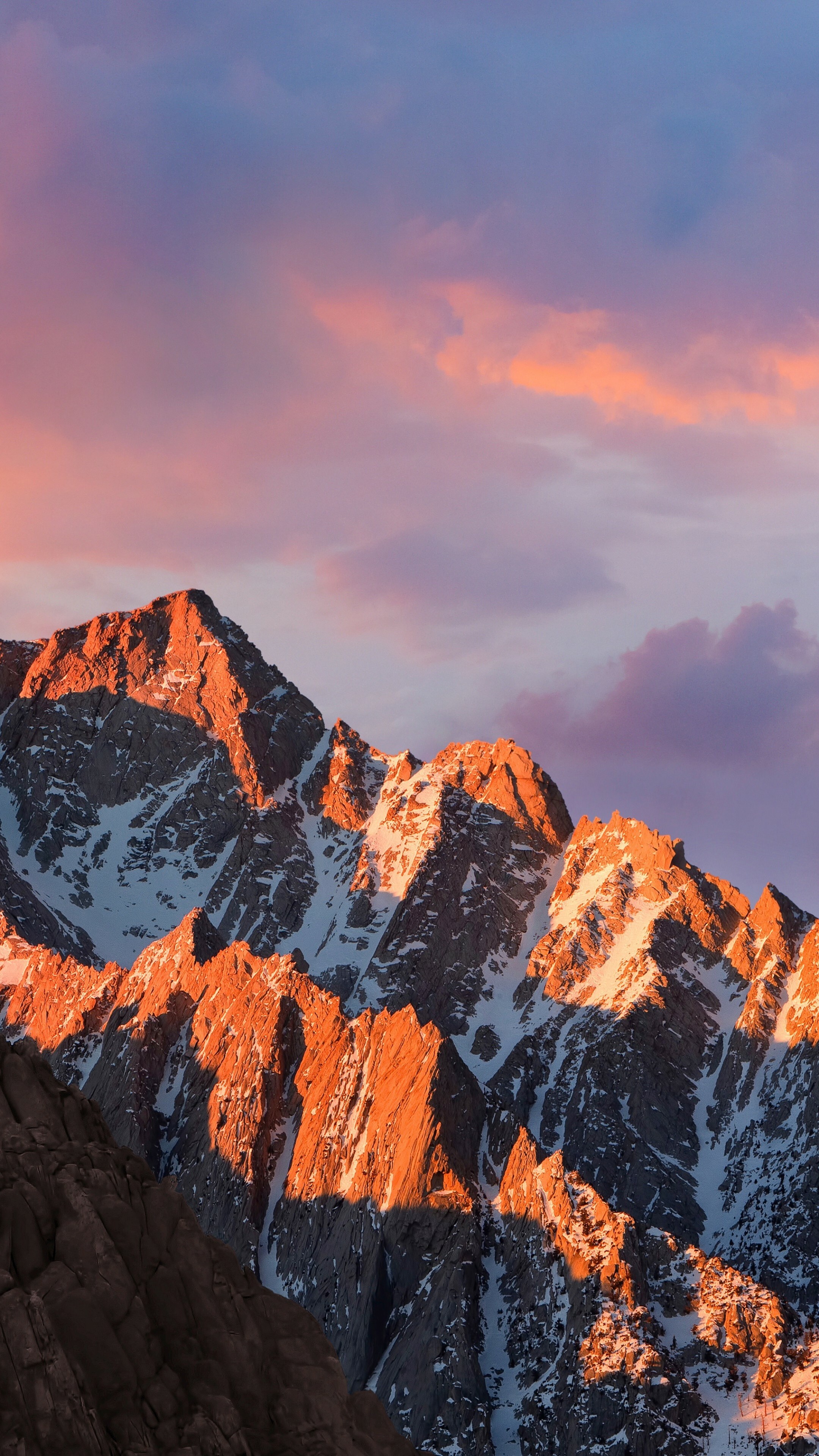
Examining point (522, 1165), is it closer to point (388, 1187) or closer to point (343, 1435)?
point (388, 1187)

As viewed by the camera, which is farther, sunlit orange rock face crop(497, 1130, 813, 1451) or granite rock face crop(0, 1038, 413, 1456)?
sunlit orange rock face crop(497, 1130, 813, 1451)

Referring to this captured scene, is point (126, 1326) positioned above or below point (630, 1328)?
below

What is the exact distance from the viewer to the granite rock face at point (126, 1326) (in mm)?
38000

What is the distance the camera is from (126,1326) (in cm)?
4222

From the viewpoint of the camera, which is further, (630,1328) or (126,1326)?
(630,1328)

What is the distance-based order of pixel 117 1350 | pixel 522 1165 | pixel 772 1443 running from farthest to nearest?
pixel 522 1165, pixel 772 1443, pixel 117 1350

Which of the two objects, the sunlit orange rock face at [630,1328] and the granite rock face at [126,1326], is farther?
the sunlit orange rock face at [630,1328]

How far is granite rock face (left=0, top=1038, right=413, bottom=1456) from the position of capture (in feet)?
125

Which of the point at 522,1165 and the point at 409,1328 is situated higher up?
the point at 522,1165

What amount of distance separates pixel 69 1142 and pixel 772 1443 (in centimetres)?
11526

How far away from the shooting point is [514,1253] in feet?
591

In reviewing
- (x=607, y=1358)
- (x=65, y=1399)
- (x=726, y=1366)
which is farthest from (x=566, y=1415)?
(x=65, y=1399)

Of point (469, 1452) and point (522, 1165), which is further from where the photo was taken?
point (522, 1165)

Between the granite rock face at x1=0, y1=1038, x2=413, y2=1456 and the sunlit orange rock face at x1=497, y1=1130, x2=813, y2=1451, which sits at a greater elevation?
the sunlit orange rock face at x1=497, y1=1130, x2=813, y2=1451
